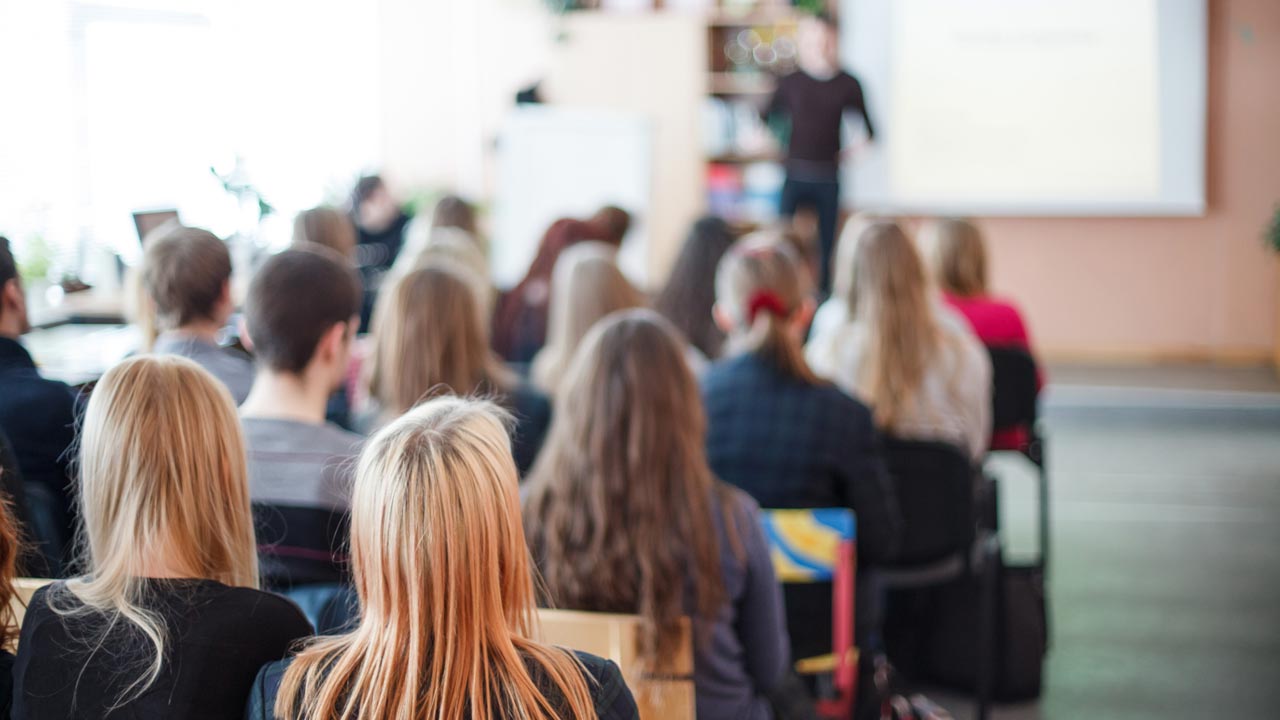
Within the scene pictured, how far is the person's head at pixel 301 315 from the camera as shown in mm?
2406

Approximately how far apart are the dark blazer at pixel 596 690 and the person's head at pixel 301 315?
1134 mm

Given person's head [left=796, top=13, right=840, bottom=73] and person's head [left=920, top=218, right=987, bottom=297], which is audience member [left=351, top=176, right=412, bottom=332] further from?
person's head [left=920, top=218, right=987, bottom=297]

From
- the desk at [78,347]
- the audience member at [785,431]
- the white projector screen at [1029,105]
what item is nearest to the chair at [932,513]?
the audience member at [785,431]

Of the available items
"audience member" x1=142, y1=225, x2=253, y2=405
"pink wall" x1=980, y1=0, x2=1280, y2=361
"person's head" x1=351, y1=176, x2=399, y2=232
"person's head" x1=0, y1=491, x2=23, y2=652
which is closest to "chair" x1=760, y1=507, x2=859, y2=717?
"person's head" x1=0, y1=491, x2=23, y2=652

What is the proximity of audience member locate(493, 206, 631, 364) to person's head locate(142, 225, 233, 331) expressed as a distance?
176 cm

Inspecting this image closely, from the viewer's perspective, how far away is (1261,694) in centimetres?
341

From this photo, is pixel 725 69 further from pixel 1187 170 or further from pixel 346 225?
pixel 346 225

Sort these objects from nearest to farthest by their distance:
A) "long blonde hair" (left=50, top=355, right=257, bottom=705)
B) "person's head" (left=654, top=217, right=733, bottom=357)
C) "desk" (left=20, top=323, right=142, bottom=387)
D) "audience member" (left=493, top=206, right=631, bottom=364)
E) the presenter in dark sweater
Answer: "long blonde hair" (left=50, top=355, right=257, bottom=705) < "desk" (left=20, top=323, right=142, bottom=387) < "person's head" (left=654, top=217, right=733, bottom=357) < "audience member" (left=493, top=206, right=631, bottom=364) < the presenter in dark sweater

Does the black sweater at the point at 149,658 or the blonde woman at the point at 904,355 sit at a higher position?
the blonde woman at the point at 904,355

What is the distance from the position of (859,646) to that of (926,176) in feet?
19.2

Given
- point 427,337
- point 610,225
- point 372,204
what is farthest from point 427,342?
point 372,204

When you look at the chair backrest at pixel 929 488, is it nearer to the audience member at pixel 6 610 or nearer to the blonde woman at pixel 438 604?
the blonde woman at pixel 438 604

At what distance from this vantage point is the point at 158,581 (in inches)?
57.6

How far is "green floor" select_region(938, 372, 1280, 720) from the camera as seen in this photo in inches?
137
